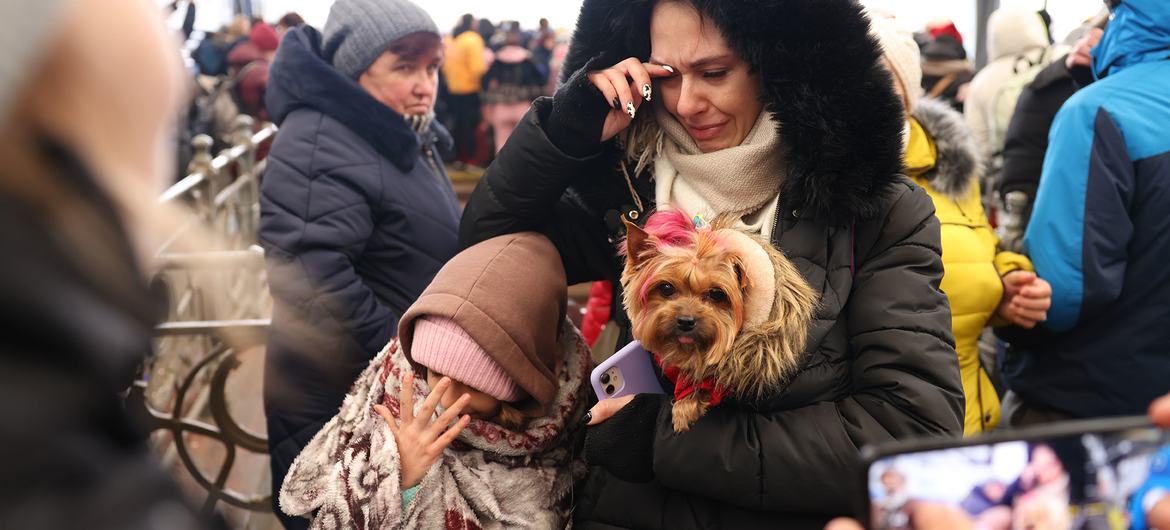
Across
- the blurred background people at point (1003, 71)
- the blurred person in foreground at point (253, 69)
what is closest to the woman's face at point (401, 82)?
the blurred background people at point (1003, 71)

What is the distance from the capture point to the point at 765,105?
165 centimetres

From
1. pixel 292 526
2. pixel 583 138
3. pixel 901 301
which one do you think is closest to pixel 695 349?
pixel 901 301

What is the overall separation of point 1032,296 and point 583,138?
130 centimetres

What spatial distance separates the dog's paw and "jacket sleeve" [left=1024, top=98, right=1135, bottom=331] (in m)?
1.30

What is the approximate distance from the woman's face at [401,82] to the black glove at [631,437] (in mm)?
1616

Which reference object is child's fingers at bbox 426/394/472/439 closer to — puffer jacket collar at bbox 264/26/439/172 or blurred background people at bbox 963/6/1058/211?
puffer jacket collar at bbox 264/26/439/172

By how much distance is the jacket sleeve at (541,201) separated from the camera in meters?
1.71

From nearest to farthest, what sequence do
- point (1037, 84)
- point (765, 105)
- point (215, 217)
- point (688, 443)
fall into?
point (688, 443) → point (765, 105) → point (1037, 84) → point (215, 217)

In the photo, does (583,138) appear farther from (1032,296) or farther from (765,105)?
(1032,296)

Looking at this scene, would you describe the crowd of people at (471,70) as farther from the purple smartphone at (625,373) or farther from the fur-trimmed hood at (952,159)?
the purple smartphone at (625,373)

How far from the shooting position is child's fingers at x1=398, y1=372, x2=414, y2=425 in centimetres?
165

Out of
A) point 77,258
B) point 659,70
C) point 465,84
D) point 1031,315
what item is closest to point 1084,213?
point 1031,315

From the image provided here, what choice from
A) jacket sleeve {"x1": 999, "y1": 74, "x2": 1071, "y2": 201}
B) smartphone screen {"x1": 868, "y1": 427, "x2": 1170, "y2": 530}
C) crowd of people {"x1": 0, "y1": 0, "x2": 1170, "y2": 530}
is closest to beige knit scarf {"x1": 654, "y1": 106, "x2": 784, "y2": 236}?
crowd of people {"x1": 0, "y1": 0, "x2": 1170, "y2": 530}

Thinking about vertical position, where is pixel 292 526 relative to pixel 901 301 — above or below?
below
